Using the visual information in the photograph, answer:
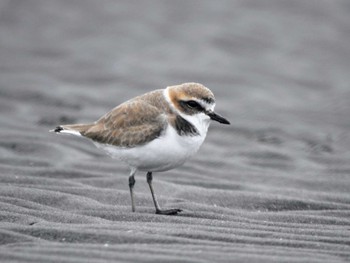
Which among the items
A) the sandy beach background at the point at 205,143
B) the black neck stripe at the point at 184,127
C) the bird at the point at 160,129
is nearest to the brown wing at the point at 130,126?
the bird at the point at 160,129

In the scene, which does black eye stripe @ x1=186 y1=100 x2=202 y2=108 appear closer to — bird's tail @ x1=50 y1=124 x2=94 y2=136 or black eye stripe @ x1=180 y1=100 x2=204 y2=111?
black eye stripe @ x1=180 y1=100 x2=204 y2=111

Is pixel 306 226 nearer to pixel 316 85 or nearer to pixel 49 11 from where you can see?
pixel 316 85

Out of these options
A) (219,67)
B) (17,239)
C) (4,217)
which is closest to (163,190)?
(4,217)

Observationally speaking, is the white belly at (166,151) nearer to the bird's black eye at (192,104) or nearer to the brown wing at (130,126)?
the brown wing at (130,126)

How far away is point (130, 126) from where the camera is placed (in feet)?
18.7

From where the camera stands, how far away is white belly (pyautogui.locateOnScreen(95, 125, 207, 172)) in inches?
213

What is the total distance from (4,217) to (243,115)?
5446mm

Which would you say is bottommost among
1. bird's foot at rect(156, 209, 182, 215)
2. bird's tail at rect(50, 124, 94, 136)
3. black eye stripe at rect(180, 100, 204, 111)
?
bird's foot at rect(156, 209, 182, 215)

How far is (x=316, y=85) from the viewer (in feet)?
35.0

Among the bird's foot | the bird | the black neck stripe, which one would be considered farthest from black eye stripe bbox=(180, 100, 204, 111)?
the bird's foot

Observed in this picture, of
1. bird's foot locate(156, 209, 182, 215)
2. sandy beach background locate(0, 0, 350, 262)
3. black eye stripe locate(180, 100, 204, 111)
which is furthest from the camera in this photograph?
black eye stripe locate(180, 100, 204, 111)

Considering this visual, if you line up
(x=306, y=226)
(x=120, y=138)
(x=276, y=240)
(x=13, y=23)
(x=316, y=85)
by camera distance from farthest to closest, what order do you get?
1. (x=13, y=23)
2. (x=316, y=85)
3. (x=120, y=138)
4. (x=306, y=226)
5. (x=276, y=240)

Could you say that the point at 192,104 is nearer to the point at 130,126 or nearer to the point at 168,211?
the point at 130,126

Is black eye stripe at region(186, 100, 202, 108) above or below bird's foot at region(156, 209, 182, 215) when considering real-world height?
above
